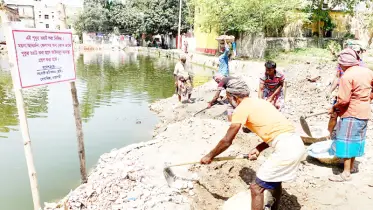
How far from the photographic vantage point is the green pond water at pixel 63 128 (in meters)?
5.86

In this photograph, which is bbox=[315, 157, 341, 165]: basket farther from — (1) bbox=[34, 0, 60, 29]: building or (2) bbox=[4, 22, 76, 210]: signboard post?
(1) bbox=[34, 0, 60, 29]: building

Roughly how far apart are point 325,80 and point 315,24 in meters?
20.0

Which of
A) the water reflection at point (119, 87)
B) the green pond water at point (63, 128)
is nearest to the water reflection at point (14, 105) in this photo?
the green pond water at point (63, 128)

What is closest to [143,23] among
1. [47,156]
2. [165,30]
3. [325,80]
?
[165,30]

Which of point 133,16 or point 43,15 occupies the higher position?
point 43,15

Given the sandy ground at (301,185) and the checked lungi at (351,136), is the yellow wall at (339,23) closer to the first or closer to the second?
the sandy ground at (301,185)

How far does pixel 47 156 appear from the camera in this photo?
23.0ft

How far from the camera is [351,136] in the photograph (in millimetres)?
4188

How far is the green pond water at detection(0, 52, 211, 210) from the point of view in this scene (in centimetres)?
586

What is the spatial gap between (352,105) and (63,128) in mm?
7581

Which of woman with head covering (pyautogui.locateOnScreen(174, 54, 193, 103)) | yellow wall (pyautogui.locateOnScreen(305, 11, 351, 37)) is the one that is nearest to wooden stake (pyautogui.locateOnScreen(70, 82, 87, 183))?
woman with head covering (pyautogui.locateOnScreen(174, 54, 193, 103))

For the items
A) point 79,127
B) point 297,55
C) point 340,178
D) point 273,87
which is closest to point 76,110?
point 79,127

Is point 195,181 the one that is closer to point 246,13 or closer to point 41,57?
point 41,57

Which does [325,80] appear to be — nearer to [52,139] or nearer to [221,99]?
[221,99]
